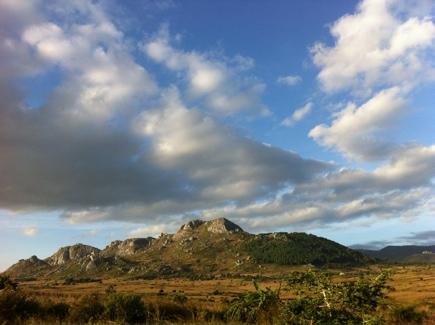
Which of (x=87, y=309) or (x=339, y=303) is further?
(x=87, y=309)

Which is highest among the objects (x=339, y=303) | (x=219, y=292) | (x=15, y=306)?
(x=15, y=306)

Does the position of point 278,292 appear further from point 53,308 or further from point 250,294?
point 53,308

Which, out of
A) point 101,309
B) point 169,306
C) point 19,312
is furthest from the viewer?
point 169,306

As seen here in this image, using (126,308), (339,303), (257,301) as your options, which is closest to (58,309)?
(126,308)

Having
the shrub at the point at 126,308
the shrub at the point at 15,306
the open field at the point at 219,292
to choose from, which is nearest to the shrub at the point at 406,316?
the open field at the point at 219,292

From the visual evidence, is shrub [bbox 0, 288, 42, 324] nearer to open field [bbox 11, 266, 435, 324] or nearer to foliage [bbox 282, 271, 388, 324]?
open field [bbox 11, 266, 435, 324]

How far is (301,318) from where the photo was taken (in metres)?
7.73

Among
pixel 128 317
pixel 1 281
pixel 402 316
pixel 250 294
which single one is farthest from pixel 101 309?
pixel 402 316

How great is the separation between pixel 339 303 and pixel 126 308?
13.5m

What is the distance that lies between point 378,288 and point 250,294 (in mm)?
2229

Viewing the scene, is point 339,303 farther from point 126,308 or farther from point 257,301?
point 126,308

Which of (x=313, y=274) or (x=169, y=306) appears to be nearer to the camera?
(x=313, y=274)

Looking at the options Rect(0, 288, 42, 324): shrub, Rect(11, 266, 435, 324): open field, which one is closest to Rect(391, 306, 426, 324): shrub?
Rect(11, 266, 435, 324): open field

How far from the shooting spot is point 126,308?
19203 mm
